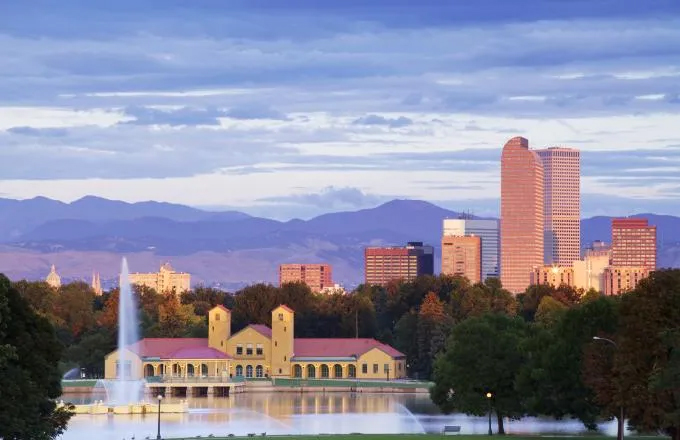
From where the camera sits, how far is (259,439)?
72125 mm

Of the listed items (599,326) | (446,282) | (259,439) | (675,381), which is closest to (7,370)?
(259,439)

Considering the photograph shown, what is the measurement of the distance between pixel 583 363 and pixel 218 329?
334 ft

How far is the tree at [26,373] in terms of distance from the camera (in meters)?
59.0

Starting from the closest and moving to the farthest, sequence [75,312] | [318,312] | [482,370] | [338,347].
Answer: [482,370] < [338,347] < [75,312] < [318,312]

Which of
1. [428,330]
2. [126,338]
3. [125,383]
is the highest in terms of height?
[428,330]

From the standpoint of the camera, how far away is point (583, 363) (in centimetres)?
7156

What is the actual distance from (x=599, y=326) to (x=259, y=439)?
52.5 ft

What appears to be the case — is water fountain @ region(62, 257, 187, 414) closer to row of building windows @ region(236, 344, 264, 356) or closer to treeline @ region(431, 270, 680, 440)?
row of building windows @ region(236, 344, 264, 356)

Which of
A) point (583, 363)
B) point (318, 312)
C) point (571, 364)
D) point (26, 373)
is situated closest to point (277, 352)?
point (318, 312)

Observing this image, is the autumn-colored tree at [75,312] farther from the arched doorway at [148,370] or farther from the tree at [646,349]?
the tree at [646,349]

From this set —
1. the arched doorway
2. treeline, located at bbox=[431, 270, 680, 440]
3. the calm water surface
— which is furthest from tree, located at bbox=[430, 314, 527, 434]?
the arched doorway

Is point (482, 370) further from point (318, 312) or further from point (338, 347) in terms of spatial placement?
point (318, 312)

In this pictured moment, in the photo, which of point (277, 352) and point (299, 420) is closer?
point (299, 420)

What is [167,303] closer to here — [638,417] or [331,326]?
[331,326]
